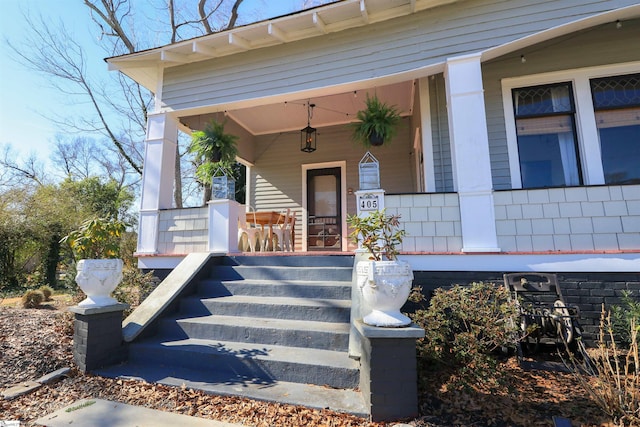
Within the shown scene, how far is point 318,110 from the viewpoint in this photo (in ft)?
21.8

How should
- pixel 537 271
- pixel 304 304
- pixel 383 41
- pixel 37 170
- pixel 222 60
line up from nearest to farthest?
pixel 304 304
pixel 537 271
pixel 383 41
pixel 222 60
pixel 37 170

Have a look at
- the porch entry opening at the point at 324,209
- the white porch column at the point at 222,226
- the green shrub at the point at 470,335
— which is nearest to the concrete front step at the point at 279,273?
the white porch column at the point at 222,226

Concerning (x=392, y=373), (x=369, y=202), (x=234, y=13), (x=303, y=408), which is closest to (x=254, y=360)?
(x=303, y=408)

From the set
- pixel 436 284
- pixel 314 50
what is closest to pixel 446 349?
pixel 436 284

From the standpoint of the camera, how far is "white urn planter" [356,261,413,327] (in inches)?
85.0

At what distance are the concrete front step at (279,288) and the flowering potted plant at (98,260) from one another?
1.05m

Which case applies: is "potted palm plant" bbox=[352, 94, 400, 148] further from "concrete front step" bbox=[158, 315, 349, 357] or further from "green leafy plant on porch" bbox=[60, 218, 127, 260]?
"green leafy plant on porch" bbox=[60, 218, 127, 260]

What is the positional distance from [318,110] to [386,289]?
5.24 metres

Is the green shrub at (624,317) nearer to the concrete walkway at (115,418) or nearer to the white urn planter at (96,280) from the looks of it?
the concrete walkway at (115,418)

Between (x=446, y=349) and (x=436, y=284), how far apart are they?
1.30 meters

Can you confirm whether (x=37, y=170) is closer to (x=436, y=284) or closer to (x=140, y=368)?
(x=140, y=368)

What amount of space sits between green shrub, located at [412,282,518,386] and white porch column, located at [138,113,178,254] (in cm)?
435

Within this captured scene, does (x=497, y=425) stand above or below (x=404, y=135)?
below

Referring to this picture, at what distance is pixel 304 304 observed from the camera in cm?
329
